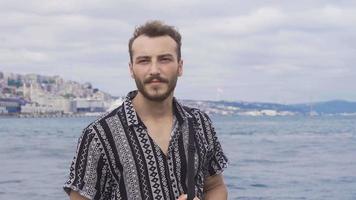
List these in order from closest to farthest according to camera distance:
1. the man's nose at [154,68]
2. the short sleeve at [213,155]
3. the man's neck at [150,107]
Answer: the man's nose at [154,68], the man's neck at [150,107], the short sleeve at [213,155]

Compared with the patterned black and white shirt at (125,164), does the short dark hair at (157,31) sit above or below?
above

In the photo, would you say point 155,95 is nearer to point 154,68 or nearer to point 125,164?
point 154,68

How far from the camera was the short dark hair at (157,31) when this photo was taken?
314 cm

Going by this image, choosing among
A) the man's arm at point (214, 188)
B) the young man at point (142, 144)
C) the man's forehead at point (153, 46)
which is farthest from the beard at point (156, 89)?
the man's arm at point (214, 188)

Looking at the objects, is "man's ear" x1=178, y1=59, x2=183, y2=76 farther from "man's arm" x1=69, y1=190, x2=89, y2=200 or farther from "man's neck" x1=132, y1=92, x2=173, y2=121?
"man's arm" x1=69, y1=190, x2=89, y2=200

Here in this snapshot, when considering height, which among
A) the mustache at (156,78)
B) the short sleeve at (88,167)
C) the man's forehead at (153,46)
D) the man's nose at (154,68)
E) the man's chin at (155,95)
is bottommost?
the short sleeve at (88,167)

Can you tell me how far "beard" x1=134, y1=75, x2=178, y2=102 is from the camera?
3.13 meters

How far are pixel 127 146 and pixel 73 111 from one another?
7778 inches

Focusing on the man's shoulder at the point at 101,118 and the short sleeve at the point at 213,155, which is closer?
the man's shoulder at the point at 101,118

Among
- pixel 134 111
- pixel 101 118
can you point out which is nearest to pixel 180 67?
pixel 134 111

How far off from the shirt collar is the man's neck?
3 cm

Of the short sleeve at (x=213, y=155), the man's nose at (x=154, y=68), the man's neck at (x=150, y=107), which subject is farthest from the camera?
the short sleeve at (x=213, y=155)

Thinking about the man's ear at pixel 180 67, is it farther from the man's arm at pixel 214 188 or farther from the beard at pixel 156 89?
the man's arm at pixel 214 188

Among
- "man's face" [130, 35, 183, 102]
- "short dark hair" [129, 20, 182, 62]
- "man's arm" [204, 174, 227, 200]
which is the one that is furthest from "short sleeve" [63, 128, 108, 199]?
"man's arm" [204, 174, 227, 200]
